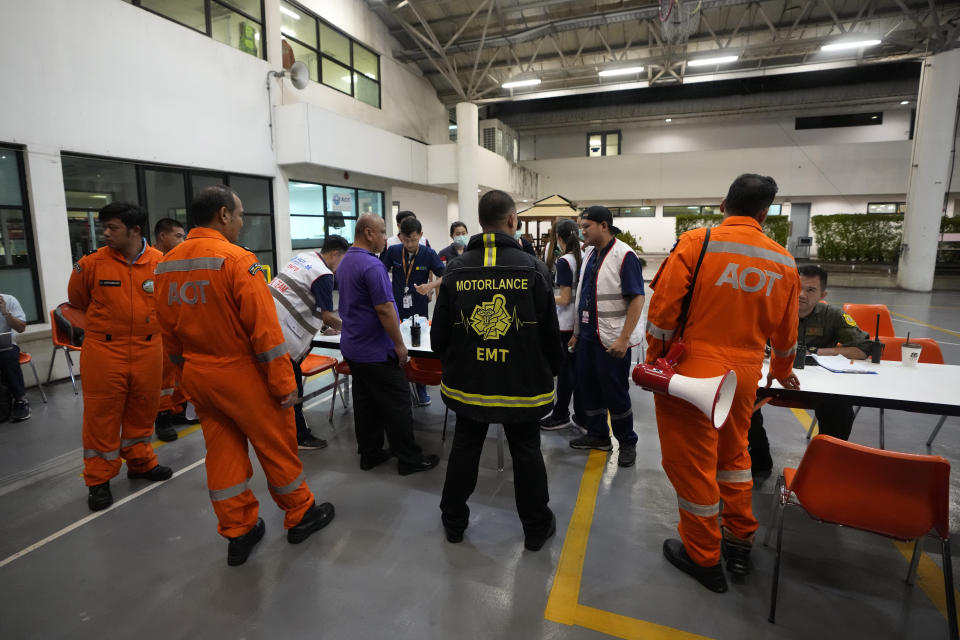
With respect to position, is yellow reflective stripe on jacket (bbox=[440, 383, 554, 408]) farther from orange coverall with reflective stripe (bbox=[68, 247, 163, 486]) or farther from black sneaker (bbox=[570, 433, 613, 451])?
orange coverall with reflective stripe (bbox=[68, 247, 163, 486])

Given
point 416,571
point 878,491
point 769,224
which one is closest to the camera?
point 878,491

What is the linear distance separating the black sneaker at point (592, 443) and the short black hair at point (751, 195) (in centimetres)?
201

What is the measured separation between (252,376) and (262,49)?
8750mm

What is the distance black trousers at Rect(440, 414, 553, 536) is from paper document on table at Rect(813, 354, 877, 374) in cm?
196

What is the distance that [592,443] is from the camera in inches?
142

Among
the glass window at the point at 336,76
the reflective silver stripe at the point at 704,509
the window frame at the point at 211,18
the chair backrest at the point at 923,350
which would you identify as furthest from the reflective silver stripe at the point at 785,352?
the glass window at the point at 336,76

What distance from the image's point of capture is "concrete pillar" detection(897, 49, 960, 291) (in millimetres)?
11086

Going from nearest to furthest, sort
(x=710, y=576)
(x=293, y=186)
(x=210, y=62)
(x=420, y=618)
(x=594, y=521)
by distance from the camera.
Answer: (x=420, y=618), (x=710, y=576), (x=594, y=521), (x=210, y=62), (x=293, y=186)

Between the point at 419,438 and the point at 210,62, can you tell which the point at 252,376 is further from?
the point at 210,62

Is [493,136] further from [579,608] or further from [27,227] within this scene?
[579,608]

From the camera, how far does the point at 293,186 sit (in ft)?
32.8

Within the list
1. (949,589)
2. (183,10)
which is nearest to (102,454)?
(949,589)

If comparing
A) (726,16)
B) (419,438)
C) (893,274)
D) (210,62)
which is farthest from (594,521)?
(893,274)

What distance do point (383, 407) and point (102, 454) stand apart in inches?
66.5
